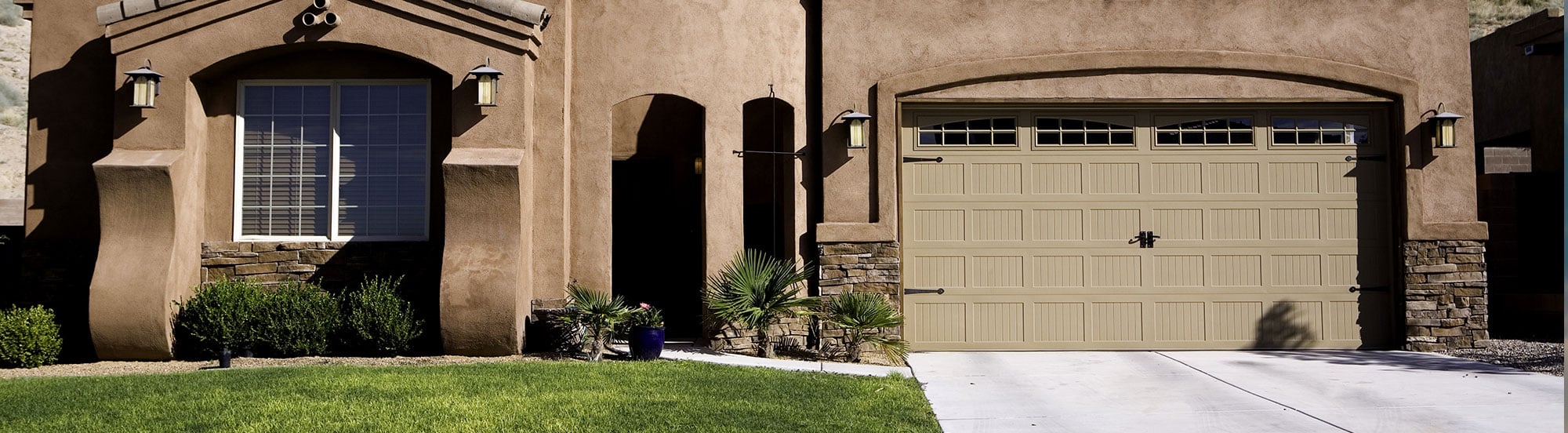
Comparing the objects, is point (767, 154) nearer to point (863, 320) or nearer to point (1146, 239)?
point (863, 320)

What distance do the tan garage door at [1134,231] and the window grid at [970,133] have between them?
2 cm

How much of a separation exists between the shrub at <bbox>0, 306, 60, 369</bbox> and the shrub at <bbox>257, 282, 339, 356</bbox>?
176 cm

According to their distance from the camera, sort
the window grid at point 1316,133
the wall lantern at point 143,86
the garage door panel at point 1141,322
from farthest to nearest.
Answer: the window grid at point 1316,133 < the garage door panel at point 1141,322 < the wall lantern at point 143,86

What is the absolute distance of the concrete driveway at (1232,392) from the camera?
7180 mm

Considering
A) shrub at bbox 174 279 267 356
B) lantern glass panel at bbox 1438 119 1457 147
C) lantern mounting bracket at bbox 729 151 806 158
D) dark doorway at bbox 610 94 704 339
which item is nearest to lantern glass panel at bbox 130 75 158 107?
shrub at bbox 174 279 267 356

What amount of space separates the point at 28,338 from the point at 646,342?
17.1ft

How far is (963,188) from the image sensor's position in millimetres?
11336

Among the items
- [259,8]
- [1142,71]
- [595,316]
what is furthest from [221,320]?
[1142,71]

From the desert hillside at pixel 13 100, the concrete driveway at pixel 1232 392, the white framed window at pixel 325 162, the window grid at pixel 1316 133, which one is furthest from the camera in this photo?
the desert hillside at pixel 13 100

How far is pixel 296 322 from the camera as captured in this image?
9969 millimetres

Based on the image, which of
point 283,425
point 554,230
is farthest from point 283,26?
point 283,425

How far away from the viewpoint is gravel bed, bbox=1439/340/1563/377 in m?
9.84

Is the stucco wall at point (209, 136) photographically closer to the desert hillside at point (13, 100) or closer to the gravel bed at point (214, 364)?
the gravel bed at point (214, 364)

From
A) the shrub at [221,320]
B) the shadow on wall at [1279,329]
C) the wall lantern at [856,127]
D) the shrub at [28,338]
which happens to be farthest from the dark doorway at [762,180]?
the shrub at [28,338]
